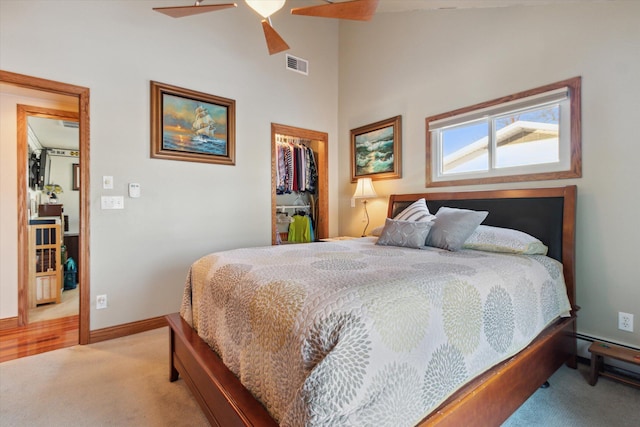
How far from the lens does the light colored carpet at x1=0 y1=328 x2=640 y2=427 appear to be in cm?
154

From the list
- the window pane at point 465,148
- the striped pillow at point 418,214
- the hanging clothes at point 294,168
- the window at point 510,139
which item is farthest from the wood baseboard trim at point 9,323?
the window pane at point 465,148

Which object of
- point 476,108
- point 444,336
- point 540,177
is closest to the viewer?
point 444,336

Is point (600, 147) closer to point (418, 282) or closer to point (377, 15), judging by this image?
point (418, 282)

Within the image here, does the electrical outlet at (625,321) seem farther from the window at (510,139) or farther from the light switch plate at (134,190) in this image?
the light switch plate at (134,190)

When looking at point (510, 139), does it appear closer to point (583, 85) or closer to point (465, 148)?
point (465, 148)

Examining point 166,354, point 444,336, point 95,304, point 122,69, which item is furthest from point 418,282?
point 122,69

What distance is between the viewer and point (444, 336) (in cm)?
109

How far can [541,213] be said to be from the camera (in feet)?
7.24

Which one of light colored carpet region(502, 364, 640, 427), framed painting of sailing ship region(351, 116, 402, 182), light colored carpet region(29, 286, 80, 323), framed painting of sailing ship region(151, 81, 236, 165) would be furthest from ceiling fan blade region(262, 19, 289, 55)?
light colored carpet region(29, 286, 80, 323)

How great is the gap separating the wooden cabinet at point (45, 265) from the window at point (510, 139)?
168 inches

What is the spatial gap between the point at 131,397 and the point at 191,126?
93.0 inches

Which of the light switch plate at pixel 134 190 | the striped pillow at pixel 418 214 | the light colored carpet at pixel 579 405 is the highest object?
the light switch plate at pixel 134 190

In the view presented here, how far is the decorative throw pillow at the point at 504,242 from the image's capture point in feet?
6.57

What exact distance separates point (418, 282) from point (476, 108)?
7.38ft
